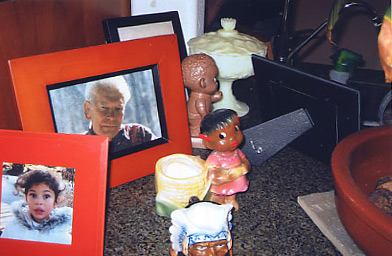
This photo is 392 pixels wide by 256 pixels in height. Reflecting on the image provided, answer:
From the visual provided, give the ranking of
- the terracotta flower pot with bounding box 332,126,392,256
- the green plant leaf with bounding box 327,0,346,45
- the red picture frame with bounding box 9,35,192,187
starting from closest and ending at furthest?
the terracotta flower pot with bounding box 332,126,392,256
the red picture frame with bounding box 9,35,192,187
the green plant leaf with bounding box 327,0,346,45

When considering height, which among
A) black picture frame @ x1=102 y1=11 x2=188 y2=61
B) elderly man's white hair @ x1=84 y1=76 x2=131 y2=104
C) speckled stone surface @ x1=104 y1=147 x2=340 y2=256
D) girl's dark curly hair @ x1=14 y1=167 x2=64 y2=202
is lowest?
speckled stone surface @ x1=104 y1=147 x2=340 y2=256

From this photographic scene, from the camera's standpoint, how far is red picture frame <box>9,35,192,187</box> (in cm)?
69

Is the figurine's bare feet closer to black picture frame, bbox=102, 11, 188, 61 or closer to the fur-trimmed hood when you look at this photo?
the fur-trimmed hood

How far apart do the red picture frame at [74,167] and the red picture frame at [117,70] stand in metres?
0.08

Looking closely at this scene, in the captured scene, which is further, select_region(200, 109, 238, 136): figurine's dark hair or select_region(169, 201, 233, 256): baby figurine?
select_region(200, 109, 238, 136): figurine's dark hair

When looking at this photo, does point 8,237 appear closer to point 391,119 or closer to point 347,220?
point 347,220

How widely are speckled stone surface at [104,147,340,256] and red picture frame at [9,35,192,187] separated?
0.05 meters

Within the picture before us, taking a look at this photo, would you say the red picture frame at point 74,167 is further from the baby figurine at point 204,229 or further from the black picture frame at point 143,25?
the black picture frame at point 143,25

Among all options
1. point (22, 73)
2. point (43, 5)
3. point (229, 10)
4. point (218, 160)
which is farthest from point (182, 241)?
point (229, 10)

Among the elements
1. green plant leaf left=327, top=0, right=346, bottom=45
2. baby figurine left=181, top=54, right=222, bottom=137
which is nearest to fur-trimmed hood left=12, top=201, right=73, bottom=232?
baby figurine left=181, top=54, right=222, bottom=137

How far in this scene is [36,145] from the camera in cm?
62

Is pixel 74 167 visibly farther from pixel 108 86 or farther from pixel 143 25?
pixel 143 25

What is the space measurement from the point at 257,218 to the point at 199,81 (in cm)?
33

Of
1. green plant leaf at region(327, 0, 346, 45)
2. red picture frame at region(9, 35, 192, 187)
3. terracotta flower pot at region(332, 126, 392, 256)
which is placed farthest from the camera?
green plant leaf at region(327, 0, 346, 45)
